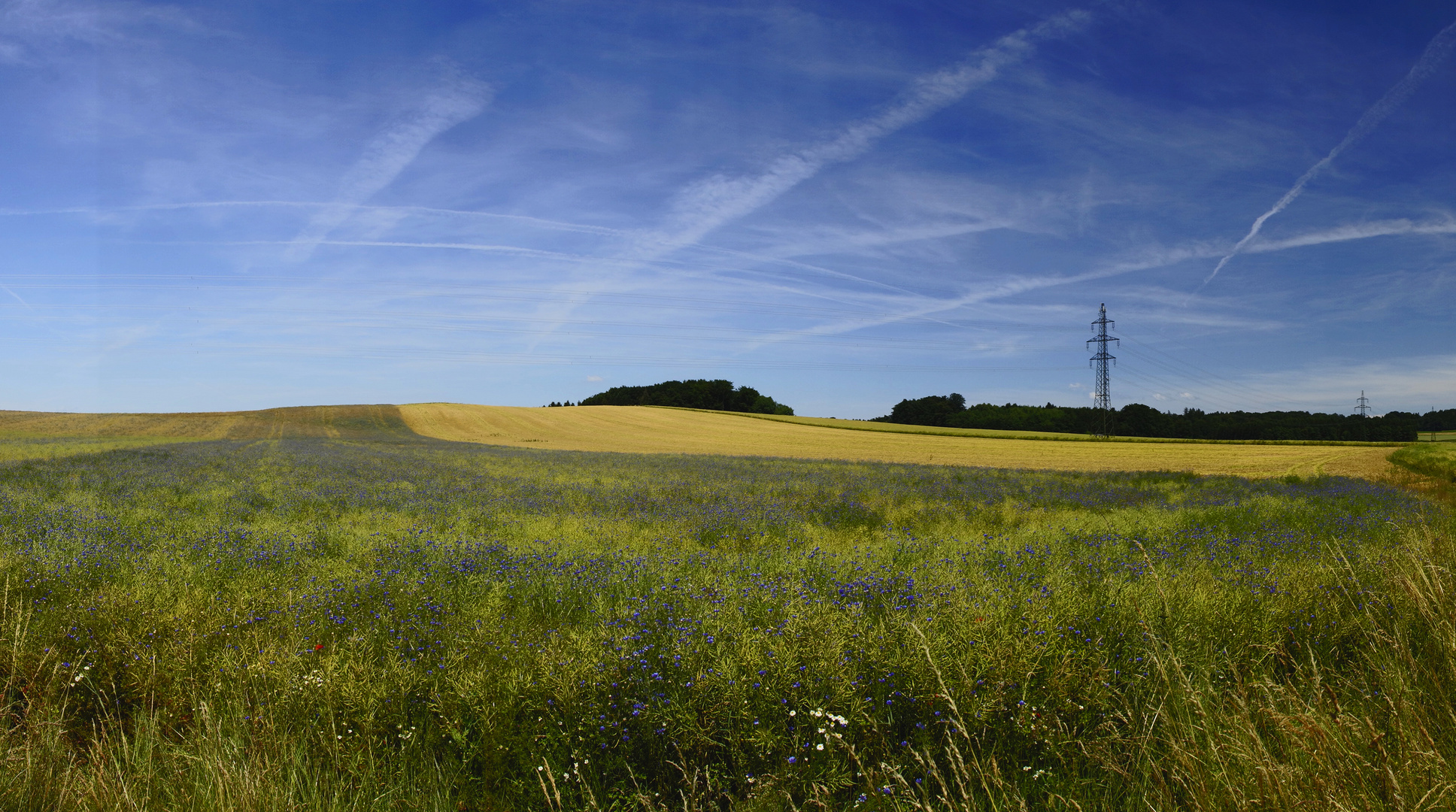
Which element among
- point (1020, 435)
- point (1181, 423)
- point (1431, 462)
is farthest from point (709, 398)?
point (1431, 462)

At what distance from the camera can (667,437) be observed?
51312 mm

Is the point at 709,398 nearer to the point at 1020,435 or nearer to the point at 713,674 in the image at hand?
the point at 1020,435

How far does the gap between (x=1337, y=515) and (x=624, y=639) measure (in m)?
14.0

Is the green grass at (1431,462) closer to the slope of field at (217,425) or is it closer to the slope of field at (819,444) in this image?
the slope of field at (819,444)

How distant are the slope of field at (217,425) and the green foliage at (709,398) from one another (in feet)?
157

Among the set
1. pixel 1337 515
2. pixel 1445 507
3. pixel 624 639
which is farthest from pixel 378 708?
pixel 1445 507

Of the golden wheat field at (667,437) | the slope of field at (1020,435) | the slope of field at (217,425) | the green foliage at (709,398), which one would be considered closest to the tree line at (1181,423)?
the slope of field at (1020,435)

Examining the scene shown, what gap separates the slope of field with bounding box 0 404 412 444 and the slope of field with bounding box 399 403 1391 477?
384cm

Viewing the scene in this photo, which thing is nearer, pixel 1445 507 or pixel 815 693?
pixel 815 693

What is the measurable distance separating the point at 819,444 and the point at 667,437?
40.9 feet

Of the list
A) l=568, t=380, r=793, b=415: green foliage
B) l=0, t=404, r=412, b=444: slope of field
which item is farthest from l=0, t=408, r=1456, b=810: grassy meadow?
l=568, t=380, r=793, b=415: green foliage

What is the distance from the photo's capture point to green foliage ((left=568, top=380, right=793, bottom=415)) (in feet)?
354

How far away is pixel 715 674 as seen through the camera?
12.3 feet

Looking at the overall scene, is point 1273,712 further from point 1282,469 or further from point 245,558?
point 1282,469
